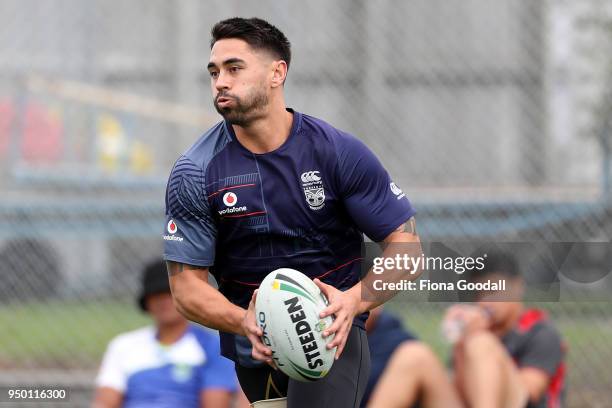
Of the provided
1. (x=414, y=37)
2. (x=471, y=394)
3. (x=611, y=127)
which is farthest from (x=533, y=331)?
(x=414, y=37)

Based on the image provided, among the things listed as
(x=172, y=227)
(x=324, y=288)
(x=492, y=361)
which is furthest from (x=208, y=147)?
(x=492, y=361)

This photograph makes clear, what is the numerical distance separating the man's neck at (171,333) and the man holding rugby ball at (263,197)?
1943 millimetres

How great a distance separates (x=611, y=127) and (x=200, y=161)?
148 inches

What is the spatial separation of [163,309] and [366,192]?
233 cm

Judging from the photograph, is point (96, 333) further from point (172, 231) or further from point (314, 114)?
point (172, 231)

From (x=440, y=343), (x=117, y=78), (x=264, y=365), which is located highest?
(x=117, y=78)

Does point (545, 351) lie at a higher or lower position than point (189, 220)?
lower

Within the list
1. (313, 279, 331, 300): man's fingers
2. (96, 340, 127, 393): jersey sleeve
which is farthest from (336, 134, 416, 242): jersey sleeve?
(96, 340, 127, 393): jersey sleeve

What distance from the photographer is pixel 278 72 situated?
4.73m

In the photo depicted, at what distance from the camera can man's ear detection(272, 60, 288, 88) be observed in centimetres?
470

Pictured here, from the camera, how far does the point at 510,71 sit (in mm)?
8000

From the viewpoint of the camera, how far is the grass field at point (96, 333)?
8.05 metres

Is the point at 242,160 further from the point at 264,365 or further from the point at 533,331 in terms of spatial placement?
the point at 533,331

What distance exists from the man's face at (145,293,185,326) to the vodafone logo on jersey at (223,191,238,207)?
2.13 m
